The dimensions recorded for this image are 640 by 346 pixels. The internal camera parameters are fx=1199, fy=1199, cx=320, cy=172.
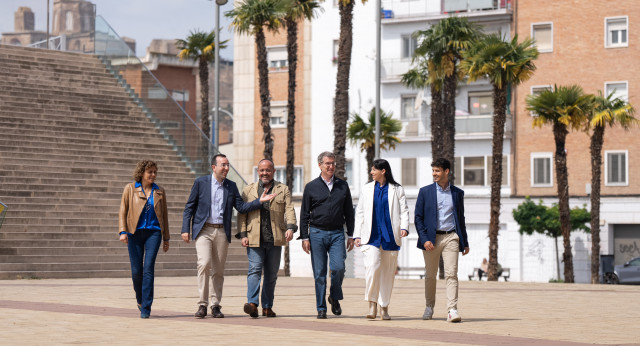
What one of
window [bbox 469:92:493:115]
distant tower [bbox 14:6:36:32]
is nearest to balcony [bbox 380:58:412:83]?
window [bbox 469:92:493:115]

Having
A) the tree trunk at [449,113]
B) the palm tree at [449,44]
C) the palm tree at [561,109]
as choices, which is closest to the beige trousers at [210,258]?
the palm tree at [561,109]

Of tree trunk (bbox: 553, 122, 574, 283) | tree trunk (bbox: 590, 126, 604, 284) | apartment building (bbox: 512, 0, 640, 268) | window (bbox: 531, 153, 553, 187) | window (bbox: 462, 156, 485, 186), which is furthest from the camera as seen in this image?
window (bbox: 462, 156, 485, 186)

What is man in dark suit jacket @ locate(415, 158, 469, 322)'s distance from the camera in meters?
14.2

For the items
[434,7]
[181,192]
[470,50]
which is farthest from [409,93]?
[181,192]

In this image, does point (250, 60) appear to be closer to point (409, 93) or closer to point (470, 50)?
point (409, 93)

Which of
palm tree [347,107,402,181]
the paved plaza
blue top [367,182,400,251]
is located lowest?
the paved plaza

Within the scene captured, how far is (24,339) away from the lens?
11.3 meters

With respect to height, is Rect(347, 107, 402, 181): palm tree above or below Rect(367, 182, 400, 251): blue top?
above

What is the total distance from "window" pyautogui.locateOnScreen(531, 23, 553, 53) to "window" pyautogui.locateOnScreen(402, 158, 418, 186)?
8.44 m

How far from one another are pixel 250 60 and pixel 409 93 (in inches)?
414

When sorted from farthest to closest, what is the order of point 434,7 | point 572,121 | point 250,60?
point 250,60 < point 434,7 < point 572,121

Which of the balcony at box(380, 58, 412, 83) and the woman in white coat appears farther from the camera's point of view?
the balcony at box(380, 58, 412, 83)

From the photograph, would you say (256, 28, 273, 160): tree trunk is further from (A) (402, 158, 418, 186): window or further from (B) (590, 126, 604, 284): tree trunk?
(A) (402, 158, 418, 186): window

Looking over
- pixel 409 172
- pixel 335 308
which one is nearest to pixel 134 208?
pixel 335 308
